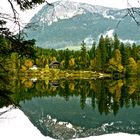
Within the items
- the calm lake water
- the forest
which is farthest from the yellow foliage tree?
the calm lake water

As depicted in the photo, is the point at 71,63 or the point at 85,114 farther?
the point at 71,63

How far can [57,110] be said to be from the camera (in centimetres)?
5509

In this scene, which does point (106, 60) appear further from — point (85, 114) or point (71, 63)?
point (85, 114)

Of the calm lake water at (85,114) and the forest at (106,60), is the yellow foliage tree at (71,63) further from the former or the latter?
the calm lake water at (85,114)

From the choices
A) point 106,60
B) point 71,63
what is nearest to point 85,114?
point 106,60

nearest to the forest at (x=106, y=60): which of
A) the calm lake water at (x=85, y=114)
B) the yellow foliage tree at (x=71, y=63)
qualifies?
the yellow foliage tree at (x=71, y=63)

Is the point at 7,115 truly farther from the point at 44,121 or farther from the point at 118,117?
the point at 118,117

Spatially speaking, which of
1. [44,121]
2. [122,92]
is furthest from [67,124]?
[122,92]

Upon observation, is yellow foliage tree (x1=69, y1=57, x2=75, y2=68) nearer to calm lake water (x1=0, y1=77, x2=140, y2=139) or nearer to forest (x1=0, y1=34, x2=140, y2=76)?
forest (x1=0, y1=34, x2=140, y2=76)

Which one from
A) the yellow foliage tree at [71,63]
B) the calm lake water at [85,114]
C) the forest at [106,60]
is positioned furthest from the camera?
the yellow foliage tree at [71,63]

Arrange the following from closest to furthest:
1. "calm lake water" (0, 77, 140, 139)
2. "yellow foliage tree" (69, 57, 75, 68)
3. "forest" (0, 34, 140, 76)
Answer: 1. "calm lake water" (0, 77, 140, 139)
2. "forest" (0, 34, 140, 76)
3. "yellow foliage tree" (69, 57, 75, 68)

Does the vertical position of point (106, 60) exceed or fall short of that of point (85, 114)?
it exceeds it

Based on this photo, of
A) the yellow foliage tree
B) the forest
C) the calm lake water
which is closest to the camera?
the calm lake water

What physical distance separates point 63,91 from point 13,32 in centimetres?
7485
